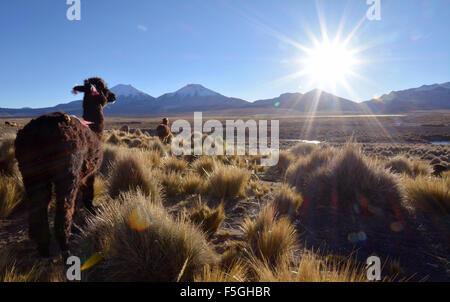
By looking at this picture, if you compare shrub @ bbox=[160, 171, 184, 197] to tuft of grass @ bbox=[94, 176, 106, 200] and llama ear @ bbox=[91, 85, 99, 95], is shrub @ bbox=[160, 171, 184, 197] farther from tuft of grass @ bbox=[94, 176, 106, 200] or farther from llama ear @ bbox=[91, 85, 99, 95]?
llama ear @ bbox=[91, 85, 99, 95]

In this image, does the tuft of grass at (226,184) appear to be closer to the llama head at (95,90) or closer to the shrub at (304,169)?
the shrub at (304,169)

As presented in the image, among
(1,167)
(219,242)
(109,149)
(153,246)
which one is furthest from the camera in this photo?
Answer: (109,149)

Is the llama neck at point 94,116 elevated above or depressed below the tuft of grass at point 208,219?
above

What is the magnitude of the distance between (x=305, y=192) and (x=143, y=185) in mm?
3340

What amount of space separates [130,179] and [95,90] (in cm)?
172

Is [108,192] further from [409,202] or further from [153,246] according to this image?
[409,202]

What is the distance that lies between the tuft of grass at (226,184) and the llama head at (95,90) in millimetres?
2725

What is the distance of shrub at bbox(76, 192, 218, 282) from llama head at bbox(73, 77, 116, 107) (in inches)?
93.5

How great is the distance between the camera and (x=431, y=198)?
422cm

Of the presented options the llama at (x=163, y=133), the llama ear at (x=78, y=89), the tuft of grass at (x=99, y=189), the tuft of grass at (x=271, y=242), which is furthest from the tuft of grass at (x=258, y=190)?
the llama at (x=163, y=133)

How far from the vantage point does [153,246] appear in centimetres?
228

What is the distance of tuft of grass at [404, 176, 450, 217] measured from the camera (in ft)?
13.6

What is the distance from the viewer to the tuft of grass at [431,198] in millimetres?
4141
